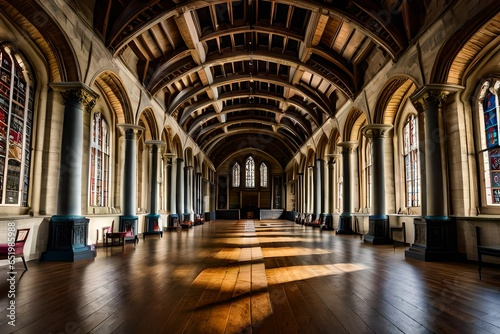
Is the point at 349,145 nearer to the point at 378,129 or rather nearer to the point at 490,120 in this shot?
the point at 378,129

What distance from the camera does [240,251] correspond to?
9375mm

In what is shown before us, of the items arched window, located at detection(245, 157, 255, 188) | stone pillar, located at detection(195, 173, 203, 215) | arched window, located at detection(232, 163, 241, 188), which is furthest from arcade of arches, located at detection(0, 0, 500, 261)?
arched window, located at detection(232, 163, 241, 188)

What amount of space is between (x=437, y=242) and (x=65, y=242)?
887 cm

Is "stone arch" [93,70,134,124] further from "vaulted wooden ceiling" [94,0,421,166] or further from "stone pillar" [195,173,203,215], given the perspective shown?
"stone pillar" [195,173,203,215]

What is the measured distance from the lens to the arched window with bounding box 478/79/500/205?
8.09 m

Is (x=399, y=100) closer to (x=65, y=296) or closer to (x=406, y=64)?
(x=406, y=64)

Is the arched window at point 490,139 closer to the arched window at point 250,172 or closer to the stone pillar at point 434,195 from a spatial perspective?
the stone pillar at point 434,195

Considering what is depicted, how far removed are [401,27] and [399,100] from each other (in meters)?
2.72

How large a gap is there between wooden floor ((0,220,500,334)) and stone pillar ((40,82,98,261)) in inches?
31.8

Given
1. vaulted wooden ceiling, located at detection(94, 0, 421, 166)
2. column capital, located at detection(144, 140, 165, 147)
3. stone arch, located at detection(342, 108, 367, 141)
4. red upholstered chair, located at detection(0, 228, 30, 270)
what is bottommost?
red upholstered chair, located at detection(0, 228, 30, 270)

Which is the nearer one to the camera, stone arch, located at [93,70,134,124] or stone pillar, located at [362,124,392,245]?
stone arch, located at [93,70,134,124]

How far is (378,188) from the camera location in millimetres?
11875

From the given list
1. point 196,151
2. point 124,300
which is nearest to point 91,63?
point 124,300

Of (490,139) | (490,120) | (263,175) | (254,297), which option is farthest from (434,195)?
(263,175)
